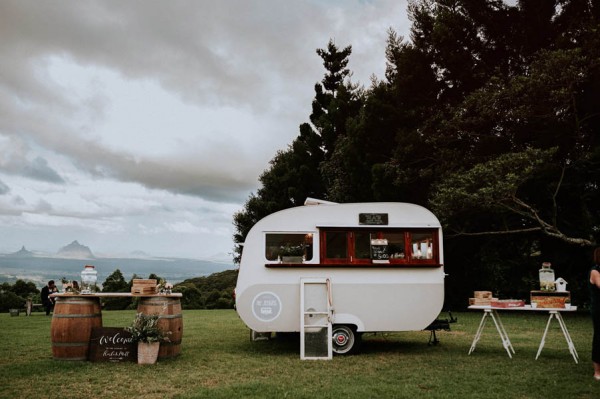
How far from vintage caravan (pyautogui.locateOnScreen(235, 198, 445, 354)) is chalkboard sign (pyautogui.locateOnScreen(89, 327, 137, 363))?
6.70 ft

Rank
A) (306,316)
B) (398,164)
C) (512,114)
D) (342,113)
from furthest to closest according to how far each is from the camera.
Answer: (342,113) → (398,164) → (512,114) → (306,316)

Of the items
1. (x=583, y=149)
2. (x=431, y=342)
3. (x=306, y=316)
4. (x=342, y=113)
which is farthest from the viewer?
(x=342, y=113)

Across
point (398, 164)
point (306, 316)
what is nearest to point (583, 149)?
point (398, 164)

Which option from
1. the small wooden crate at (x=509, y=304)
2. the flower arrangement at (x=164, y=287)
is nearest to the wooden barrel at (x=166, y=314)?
the flower arrangement at (x=164, y=287)

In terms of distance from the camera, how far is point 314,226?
9883 mm

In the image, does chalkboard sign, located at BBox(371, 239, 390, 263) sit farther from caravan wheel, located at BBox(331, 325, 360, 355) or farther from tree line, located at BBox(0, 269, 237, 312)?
tree line, located at BBox(0, 269, 237, 312)

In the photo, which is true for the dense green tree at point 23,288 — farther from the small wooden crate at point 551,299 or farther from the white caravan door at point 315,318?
the small wooden crate at point 551,299

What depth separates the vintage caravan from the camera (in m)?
9.66

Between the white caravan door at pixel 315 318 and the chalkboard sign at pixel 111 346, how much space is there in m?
3.06

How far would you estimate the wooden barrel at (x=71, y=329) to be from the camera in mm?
8711

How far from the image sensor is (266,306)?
963 centimetres

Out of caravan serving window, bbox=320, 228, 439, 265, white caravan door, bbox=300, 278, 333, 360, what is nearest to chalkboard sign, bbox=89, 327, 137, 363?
white caravan door, bbox=300, 278, 333, 360

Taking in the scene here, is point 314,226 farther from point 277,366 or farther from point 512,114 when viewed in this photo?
point 512,114

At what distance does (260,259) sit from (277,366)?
2052mm
